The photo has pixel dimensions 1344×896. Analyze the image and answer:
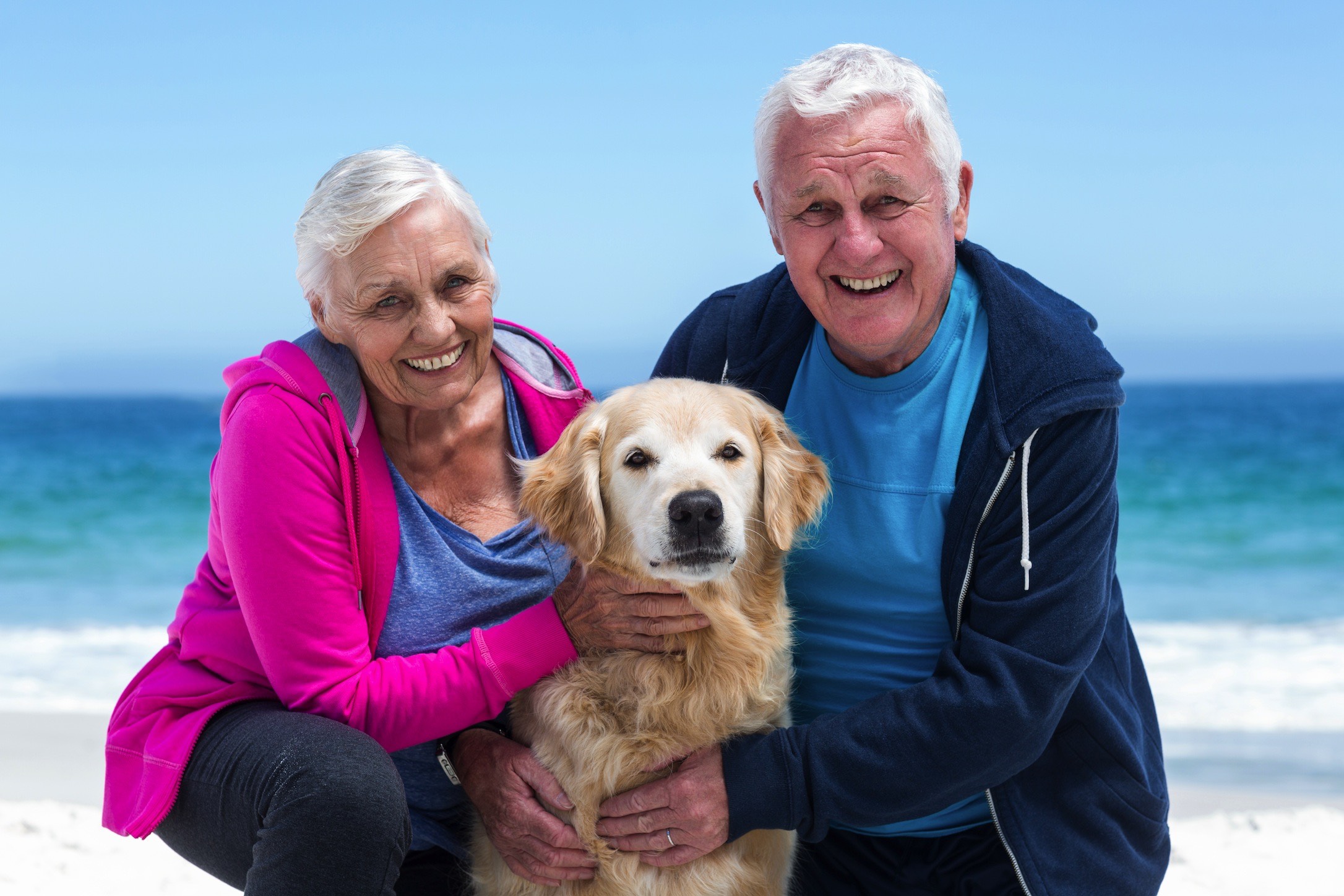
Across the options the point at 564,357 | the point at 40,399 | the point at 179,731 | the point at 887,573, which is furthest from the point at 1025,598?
the point at 40,399

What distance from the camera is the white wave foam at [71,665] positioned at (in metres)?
6.45

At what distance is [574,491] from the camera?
7.88 ft

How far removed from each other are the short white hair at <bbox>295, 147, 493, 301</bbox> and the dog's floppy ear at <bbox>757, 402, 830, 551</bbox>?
81 cm

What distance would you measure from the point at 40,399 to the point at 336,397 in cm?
Answer: 3347

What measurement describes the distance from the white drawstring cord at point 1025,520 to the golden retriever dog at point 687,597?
0.44 metres

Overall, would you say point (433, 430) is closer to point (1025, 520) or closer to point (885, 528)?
point (885, 528)

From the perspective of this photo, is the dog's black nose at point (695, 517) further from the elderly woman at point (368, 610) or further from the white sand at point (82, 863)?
the white sand at point (82, 863)

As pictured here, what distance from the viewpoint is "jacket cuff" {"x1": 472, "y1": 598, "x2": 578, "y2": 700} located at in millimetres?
2260

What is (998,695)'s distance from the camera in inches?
84.8

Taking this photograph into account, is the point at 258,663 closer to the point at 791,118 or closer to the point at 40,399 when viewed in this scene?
the point at 791,118

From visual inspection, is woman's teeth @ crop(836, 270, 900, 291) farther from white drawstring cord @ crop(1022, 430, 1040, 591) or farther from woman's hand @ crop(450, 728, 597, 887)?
woman's hand @ crop(450, 728, 597, 887)

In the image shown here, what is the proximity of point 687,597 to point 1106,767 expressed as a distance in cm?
98

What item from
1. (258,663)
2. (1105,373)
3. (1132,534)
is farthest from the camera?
(1132,534)

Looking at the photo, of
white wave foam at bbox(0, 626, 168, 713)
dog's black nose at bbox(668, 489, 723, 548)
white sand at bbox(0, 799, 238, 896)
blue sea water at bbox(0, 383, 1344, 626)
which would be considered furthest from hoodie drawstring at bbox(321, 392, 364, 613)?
white wave foam at bbox(0, 626, 168, 713)
